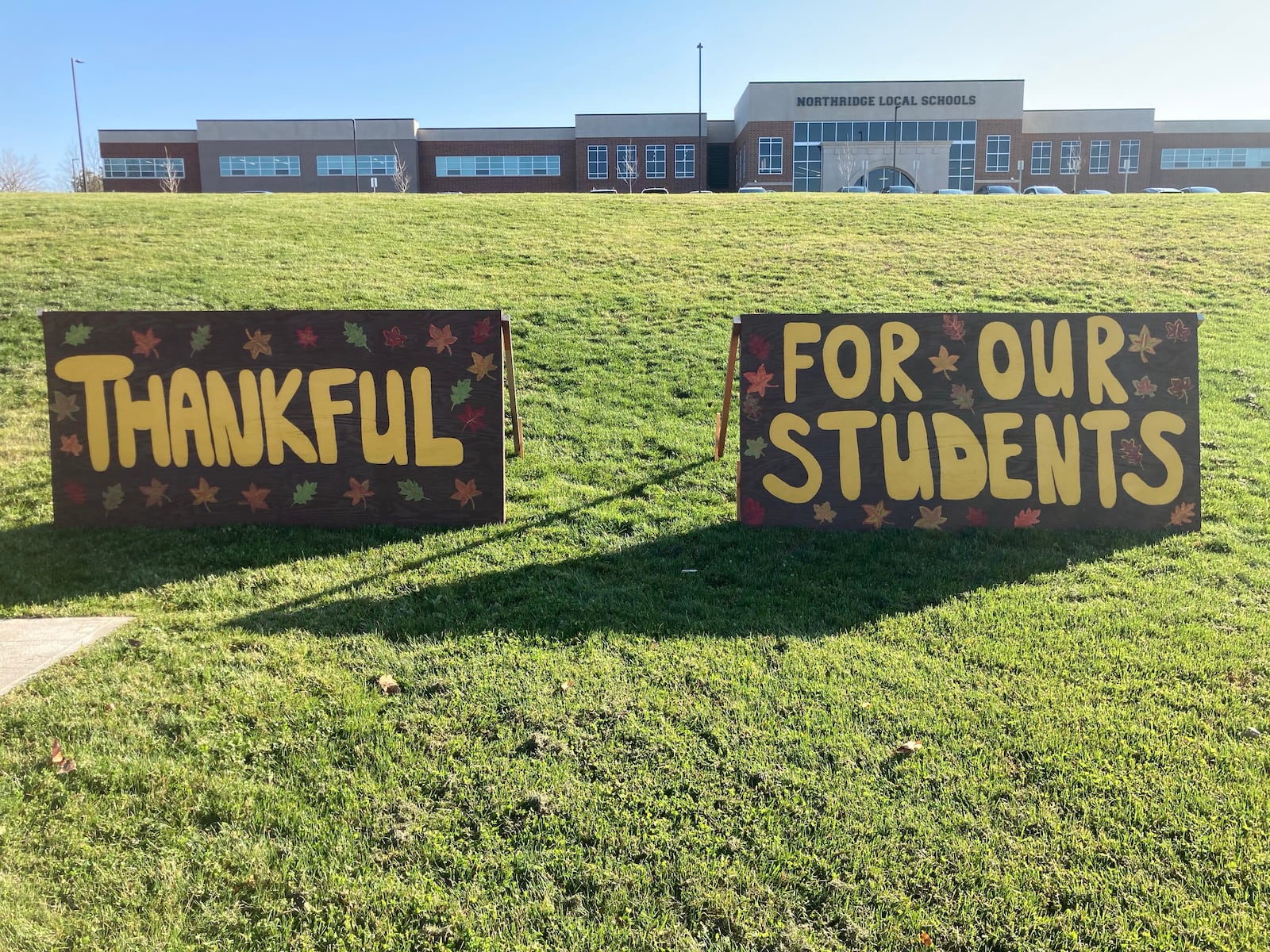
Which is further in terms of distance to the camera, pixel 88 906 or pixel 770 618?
pixel 770 618

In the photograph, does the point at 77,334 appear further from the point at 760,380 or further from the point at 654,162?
the point at 654,162

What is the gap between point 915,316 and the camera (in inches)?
236

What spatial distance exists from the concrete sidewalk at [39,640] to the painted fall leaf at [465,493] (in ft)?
7.24

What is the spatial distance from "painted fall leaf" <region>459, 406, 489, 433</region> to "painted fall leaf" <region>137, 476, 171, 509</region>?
2233mm

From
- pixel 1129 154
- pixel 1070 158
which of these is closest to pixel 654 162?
pixel 1070 158

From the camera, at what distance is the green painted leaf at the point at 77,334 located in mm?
5875

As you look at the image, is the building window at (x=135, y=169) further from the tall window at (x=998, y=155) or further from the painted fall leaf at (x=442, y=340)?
the painted fall leaf at (x=442, y=340)

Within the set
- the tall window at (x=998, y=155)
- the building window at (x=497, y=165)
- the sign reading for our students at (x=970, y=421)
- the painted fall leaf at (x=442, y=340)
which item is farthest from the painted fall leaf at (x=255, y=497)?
the tall window at (x=998, y=155)

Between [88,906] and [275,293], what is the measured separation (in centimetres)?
1092

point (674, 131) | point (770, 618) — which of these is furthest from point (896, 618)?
point (674, 131)

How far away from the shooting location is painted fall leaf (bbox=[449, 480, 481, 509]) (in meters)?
5.93

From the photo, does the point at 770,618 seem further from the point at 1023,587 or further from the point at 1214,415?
the point at 1214,415

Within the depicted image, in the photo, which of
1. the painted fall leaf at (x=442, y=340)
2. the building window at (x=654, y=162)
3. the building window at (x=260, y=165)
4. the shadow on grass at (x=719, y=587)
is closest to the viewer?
the shadow on grass at (x=719, y=587)

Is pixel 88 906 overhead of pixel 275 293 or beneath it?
beneath
